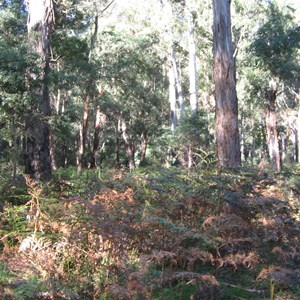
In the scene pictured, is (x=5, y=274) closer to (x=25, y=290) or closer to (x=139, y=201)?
(x=25, y=290)

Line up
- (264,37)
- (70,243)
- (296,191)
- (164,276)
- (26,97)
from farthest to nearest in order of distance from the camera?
(264,37) → (26,97) → (296,191) → (70,243) → (164,276)

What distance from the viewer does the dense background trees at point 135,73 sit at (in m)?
8.50

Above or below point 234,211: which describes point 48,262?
below

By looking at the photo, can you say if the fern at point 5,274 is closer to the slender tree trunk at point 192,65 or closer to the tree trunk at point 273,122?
the tree trunk at point 273,122

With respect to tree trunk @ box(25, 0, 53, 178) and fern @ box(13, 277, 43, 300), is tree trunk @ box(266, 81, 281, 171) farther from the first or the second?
fern @ box(13, 277, 43, 300)

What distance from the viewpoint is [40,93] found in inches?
340

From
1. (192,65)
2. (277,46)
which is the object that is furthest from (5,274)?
(192,65)

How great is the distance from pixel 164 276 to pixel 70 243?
0.99 m

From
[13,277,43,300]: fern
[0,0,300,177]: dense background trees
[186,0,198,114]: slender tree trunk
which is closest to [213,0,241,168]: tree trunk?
[0,0,300,177]: dense background trees

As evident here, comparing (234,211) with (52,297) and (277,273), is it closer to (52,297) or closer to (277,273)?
(277,273)

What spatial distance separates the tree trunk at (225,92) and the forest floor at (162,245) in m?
3.86

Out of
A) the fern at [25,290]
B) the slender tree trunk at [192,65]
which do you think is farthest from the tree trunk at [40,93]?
the slender tree trunk at [192,65]

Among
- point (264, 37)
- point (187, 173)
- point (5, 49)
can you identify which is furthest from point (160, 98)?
point (187, 173)

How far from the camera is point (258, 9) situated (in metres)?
22.7
